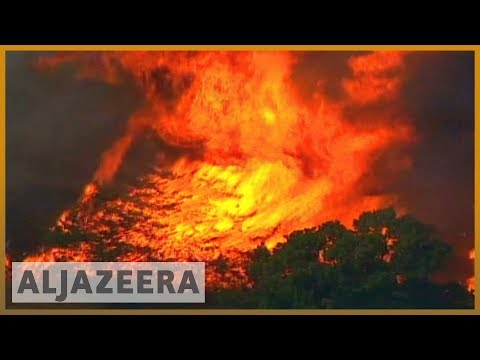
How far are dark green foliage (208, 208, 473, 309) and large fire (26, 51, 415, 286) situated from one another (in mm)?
104

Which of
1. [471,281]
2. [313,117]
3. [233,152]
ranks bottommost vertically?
[471,281]

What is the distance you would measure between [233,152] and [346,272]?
1076mm

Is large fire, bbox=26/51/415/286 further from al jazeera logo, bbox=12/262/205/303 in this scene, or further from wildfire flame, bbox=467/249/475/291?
wildfire flame, bbox=467/249/475/291

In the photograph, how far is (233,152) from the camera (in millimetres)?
11844

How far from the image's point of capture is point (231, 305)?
11.9m

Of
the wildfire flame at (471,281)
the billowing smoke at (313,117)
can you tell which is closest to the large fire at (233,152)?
the billowing smoke at (313,117)

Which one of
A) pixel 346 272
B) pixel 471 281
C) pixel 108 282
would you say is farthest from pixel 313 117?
pixel 108 282

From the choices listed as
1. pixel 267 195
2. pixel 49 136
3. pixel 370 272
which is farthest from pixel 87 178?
pixel 370 272

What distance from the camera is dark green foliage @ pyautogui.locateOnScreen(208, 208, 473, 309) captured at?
1188cm

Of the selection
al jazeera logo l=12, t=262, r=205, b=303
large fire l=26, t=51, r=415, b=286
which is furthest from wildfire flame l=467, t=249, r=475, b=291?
al jazeera logo l=12, t=262, r=205, b=303

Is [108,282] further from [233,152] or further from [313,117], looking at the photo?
[313,117]
